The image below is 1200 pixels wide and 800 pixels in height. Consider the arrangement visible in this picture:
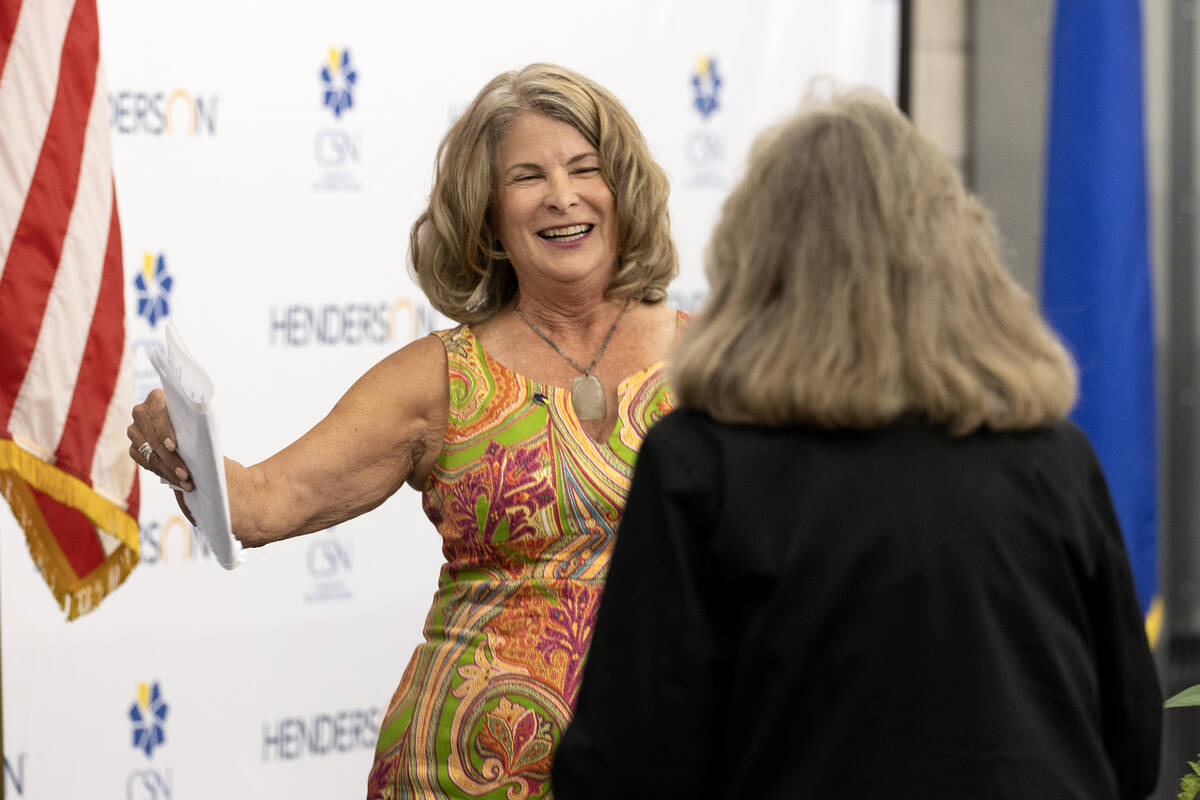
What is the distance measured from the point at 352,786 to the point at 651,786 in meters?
2.53

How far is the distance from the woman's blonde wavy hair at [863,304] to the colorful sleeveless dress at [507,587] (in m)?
0.79

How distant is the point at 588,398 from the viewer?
2.14m

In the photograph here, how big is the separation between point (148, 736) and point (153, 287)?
40.1 inches

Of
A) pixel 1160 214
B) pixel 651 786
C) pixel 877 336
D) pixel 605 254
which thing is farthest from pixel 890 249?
pixel 1160 214

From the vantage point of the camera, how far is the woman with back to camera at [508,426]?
6.56ft

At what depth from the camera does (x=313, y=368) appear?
3467 mm

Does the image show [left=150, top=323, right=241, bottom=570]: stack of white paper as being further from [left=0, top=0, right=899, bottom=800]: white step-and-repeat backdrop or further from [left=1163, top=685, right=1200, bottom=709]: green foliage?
[left=0, top=0, right=899, bottom=800]: white step-and-repeat backdrop

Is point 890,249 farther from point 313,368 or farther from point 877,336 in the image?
point 313,368

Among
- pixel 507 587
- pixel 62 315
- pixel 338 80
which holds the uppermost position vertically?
pixel 338 80

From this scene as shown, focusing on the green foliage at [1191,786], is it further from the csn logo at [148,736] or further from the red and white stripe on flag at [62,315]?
the csn logo at [148,736]

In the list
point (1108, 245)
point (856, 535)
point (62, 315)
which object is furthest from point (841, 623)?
point (1108, 245)

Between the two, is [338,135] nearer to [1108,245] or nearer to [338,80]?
[338,80]

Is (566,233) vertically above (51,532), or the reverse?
(566,233)

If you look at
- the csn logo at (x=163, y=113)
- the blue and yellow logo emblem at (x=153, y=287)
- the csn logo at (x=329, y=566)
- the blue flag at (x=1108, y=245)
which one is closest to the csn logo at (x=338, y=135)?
the csn logo at (x=163, y=113)
